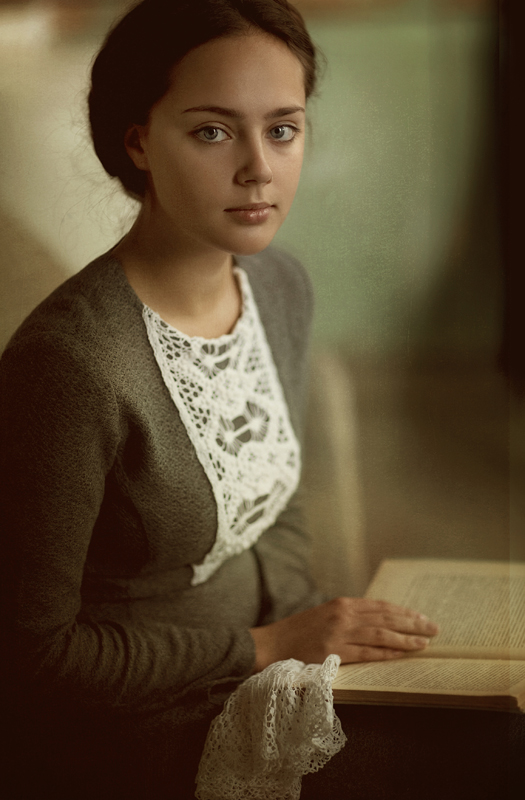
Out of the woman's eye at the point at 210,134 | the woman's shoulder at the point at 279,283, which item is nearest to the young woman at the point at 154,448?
the woman's eye at the point at 210,134

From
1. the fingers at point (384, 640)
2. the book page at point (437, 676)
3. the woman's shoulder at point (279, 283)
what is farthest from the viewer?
the woman's shoulder at point (279, 283)

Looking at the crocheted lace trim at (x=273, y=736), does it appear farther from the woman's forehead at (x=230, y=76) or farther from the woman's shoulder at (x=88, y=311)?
the woman's forehead at (x=230, y=76)

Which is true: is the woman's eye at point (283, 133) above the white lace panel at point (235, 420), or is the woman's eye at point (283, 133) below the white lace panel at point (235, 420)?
above

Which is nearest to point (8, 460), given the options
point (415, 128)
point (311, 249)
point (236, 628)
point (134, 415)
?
point (134, 415)

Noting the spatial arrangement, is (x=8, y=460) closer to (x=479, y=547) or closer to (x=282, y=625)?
(x=282, y=625)

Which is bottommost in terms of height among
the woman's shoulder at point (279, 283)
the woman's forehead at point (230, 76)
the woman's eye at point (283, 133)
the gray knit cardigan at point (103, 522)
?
the gray knit cardigan at point (103, 522)

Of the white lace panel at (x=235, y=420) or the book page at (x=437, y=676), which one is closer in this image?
the book page at (x=437, y=676)

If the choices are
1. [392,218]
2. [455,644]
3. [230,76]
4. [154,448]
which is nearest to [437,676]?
[455,644]

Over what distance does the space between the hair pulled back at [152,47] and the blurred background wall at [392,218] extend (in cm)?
3

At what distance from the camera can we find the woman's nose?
660mm

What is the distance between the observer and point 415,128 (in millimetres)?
761

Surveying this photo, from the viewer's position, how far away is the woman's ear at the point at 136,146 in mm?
696

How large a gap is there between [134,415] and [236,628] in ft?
0.77

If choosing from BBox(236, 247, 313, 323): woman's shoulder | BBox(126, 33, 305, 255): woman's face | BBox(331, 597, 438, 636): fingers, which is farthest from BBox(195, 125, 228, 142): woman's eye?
BBox(331, 597, 438, 636): fingers
